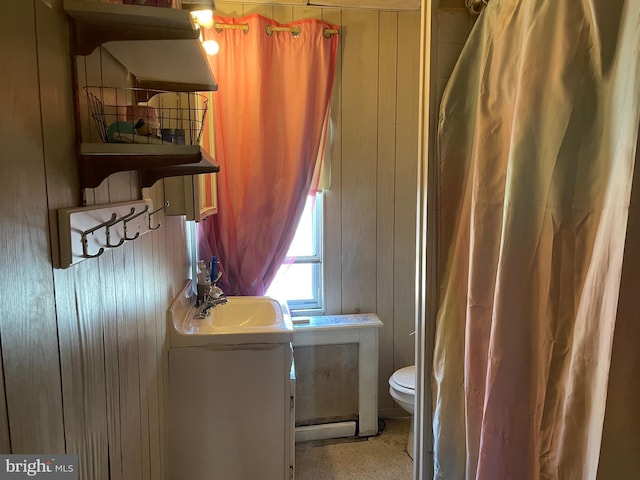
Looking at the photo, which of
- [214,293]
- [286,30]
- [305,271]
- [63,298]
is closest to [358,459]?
[305,271]

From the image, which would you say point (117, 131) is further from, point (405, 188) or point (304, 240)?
point (405, 188)

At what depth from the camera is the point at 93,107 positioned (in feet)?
2.97

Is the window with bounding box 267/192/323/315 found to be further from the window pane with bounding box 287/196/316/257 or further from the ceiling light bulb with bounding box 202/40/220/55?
the ceiling light bulb with bounding box 202/40/220/55

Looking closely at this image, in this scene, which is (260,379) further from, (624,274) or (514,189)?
(624,274)

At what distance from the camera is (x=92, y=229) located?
811mm

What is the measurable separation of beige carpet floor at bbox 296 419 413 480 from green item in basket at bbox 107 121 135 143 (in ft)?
6.41

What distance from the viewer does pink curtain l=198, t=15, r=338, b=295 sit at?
2.32 metres

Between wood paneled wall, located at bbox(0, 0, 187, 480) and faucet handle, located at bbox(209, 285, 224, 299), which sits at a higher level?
wood paneled wall, located at bbox(0, 0, 187, 480)

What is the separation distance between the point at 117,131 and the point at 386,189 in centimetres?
191

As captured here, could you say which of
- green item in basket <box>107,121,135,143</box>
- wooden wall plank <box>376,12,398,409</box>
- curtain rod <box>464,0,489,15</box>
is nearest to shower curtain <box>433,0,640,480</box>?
curtain rod <box>464,0,489,15</box>

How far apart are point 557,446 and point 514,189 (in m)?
0.54

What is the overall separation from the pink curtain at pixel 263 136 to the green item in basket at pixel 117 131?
1.46 metres

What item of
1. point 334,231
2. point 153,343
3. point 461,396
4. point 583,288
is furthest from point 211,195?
point 583,288

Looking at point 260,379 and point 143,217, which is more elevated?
point 143,217
